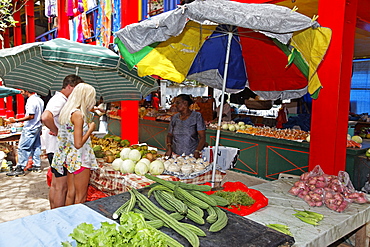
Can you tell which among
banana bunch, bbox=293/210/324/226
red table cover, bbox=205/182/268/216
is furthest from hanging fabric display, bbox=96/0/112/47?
banana bunch, bbox=293/210/324/226

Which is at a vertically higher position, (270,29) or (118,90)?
(270,29)

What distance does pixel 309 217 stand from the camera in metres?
2.43

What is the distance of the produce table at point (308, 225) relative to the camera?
2.17 metres

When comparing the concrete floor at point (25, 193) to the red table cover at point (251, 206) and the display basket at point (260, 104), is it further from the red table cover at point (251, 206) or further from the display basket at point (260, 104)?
the display basket at point (260, 104)

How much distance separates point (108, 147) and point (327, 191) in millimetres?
3642

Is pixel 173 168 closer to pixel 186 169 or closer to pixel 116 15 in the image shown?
pixel 186 169

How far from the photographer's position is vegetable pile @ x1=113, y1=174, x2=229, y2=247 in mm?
1837

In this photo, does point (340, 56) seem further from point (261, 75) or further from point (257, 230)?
point (257, 230)

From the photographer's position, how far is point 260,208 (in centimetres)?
262

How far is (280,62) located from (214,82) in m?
1.08

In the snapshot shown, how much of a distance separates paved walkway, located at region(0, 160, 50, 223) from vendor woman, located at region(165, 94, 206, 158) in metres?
2.71

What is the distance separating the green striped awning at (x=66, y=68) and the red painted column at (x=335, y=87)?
3310 mm

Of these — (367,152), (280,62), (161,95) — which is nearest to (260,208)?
(280,62)

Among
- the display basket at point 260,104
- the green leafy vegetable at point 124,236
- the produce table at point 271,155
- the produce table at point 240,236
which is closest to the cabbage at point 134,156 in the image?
the produce table at point 240,236
